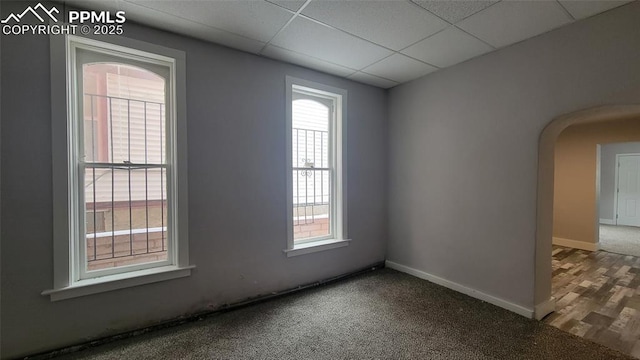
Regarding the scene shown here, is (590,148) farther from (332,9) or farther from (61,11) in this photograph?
(61,11)

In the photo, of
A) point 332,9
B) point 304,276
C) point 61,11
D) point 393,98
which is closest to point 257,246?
point 304,276

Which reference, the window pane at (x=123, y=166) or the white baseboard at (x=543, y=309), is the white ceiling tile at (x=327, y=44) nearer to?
the window pane at (x=123, y=166)

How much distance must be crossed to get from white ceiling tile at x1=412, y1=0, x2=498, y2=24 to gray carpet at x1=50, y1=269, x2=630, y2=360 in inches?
101

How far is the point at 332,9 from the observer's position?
193 centimetres

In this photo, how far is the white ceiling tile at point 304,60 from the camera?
2.59 m

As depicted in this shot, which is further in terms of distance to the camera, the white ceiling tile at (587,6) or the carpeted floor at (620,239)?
the carpeted floor at (620,239)

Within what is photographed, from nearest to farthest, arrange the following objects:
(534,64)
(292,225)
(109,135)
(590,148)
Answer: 1. (109,135)
2. (534,64)
3. (292,225)
4. (590,148)

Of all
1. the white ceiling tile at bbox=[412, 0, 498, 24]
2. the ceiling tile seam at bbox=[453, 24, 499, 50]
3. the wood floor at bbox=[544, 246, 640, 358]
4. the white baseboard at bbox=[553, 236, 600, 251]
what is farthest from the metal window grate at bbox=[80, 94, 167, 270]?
the white baseboard at bbox=[553, 236, 600, 251]

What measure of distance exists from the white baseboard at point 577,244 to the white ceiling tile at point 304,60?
519 cm

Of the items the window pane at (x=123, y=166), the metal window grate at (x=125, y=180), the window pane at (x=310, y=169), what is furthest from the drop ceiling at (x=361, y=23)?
the metal window grate at (x=125, y=180)

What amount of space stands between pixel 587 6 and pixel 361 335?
3029 millimetres

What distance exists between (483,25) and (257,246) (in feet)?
9.44

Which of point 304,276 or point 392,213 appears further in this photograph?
point 392,213

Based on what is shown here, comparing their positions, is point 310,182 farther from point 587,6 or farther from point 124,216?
point 587,6
